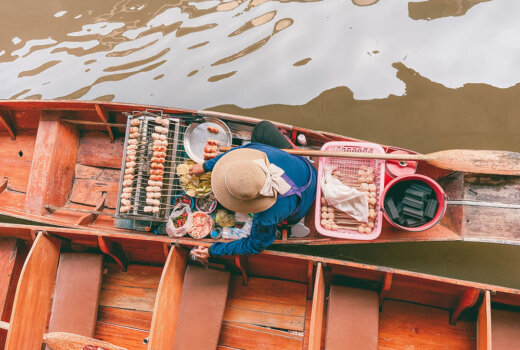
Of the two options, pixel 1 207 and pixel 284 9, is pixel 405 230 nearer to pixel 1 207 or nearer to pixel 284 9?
pixel 284 9

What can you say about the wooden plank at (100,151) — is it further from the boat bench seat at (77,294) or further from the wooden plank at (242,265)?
the wooden plank at (242,265)

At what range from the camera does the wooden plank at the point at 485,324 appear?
2955 mm

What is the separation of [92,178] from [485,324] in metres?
4.68

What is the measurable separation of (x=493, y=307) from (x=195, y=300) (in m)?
3.01

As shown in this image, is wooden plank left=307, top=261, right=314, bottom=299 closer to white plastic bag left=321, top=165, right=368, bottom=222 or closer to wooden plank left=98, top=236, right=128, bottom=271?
white plastic bag left=321, top=165, right=368, bottom=222

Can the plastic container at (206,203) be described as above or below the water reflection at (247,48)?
below

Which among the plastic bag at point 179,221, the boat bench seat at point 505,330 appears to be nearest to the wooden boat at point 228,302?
the boat bench seat at point 505,330

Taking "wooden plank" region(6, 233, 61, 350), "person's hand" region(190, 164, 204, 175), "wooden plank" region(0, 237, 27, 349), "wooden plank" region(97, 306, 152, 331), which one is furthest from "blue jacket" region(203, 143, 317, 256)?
"wooden plank" region(0, 237, 27, 349)

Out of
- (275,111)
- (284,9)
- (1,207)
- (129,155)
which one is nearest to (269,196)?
(129,155)

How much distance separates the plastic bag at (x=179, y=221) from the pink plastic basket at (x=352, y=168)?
143cm

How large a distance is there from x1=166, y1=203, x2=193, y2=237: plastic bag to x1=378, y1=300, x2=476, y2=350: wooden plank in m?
2.30

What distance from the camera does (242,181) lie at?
251cm

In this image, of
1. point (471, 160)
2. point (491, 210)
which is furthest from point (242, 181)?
point (491, 210)

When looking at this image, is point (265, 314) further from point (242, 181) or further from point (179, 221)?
point (242, 181)
